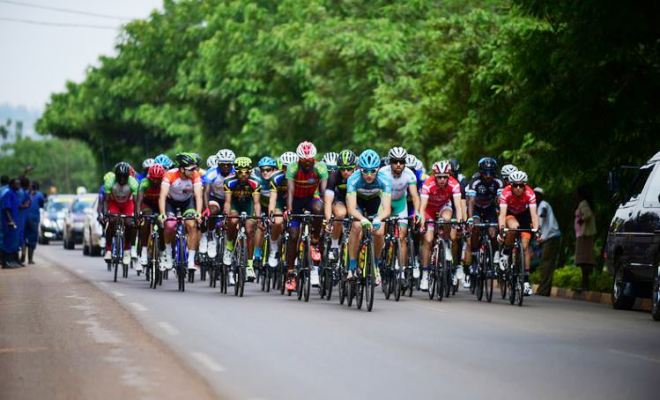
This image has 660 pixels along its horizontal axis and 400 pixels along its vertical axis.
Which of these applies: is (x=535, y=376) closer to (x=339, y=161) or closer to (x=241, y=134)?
(x=339, y=161)

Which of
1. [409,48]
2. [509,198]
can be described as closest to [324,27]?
[409,48]

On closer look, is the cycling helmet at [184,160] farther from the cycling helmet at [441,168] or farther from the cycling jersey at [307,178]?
the cycling helmet at [441,168]

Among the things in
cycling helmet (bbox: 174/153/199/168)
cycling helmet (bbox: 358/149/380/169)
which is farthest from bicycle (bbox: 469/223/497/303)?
cycling helmet (bbox: 174/153/199/168)

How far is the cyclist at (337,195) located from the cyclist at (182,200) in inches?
121

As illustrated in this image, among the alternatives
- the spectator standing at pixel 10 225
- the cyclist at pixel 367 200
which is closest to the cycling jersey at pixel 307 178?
the cyclist at pixel 367 200

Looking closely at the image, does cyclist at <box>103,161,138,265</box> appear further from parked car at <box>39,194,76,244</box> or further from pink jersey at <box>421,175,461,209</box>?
parked car at <box>39,194,76,244</box>

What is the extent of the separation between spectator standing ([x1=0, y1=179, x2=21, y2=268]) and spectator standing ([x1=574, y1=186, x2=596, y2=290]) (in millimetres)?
13540

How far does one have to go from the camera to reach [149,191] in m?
25.6

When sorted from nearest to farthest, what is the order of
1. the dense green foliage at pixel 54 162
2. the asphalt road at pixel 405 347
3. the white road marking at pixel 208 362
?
the asphalt road at pixel 405 347
the white road marking at pixel 208 362
the dense green foliage at pixel 54 162

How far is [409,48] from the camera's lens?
4962 cm

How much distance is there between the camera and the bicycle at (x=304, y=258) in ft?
69.4

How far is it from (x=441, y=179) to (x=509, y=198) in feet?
3.84

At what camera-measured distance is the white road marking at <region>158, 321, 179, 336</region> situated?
614 inches

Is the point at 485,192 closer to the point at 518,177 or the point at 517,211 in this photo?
the point at 517,211
